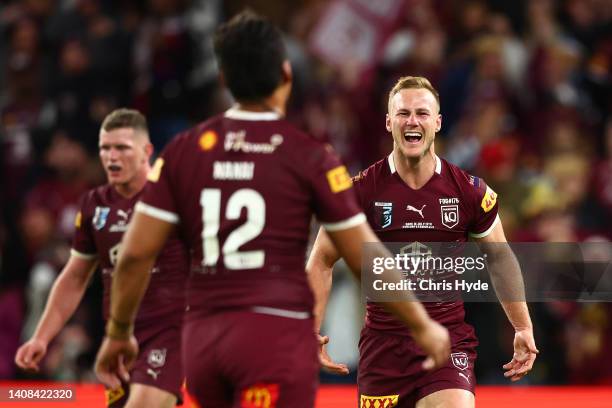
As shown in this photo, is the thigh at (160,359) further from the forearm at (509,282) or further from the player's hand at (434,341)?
the player's hand at (434,341)

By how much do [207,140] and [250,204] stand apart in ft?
0.96

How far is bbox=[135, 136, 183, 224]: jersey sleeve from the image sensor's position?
169 inches

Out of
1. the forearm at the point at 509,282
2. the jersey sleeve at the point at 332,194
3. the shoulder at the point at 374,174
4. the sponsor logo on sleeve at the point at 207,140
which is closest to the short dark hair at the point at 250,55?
the sponsor logo on sleeve at the point at 207,140

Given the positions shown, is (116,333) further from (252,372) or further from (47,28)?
(47,28)

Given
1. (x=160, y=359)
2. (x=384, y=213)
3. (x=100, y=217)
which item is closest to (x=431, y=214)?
(x=384, y=213)

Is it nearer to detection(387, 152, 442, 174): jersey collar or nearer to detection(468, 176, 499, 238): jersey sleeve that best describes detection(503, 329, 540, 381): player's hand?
detection(468, 176, 499, 238): jersey sleeve

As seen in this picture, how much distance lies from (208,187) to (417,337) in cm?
92

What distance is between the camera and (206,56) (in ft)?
43.2


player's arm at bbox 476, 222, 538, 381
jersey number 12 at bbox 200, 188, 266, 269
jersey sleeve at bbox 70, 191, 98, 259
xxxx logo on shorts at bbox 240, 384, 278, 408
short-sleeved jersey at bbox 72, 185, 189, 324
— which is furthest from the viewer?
jersey sleeve at bbox 70, 191, 98, 259

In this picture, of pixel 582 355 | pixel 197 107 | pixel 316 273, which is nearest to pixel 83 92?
pixel 197 107

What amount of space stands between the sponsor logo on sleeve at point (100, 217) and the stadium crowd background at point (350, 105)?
13.7 ft

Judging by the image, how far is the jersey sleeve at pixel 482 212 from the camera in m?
6.26

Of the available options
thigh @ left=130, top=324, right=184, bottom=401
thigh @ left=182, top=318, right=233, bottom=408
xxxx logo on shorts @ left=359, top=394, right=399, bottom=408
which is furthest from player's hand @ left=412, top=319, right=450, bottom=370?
thigh @ left=130, top=324, right=184, bottom=401

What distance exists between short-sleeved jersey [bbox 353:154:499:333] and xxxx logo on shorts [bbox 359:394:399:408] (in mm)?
345
